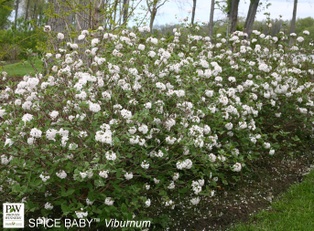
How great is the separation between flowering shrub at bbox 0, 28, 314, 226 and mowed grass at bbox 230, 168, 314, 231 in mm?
568

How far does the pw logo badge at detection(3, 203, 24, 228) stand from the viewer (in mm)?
3232

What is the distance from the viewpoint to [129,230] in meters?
3.42

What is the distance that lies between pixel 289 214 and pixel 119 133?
2.05 metres

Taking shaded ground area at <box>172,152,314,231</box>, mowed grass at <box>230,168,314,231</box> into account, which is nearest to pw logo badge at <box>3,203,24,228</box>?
shaded ground area at <box>172,152,314,231</box>

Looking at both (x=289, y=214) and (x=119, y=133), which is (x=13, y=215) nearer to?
(x=119, y=133)

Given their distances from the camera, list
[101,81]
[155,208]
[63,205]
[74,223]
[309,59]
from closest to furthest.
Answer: [63,205]
[74,223]
[101,81]
[155,208]
[309,59]

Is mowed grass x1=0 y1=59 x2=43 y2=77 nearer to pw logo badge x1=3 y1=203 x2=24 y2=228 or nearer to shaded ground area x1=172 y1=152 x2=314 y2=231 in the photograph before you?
pw logo badge x1=3 y1=203 x2=24 y2=228

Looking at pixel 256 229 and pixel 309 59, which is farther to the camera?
pixel 309 59

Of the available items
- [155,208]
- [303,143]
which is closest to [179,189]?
[155,208]

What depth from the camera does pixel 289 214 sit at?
4242 millimetres

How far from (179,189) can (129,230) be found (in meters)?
0.67

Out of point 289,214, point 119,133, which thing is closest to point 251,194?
point 289,214

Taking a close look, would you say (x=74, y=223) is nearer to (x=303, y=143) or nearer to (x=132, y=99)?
(x=132, y=99)

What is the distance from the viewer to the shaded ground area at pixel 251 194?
13.5 feet
